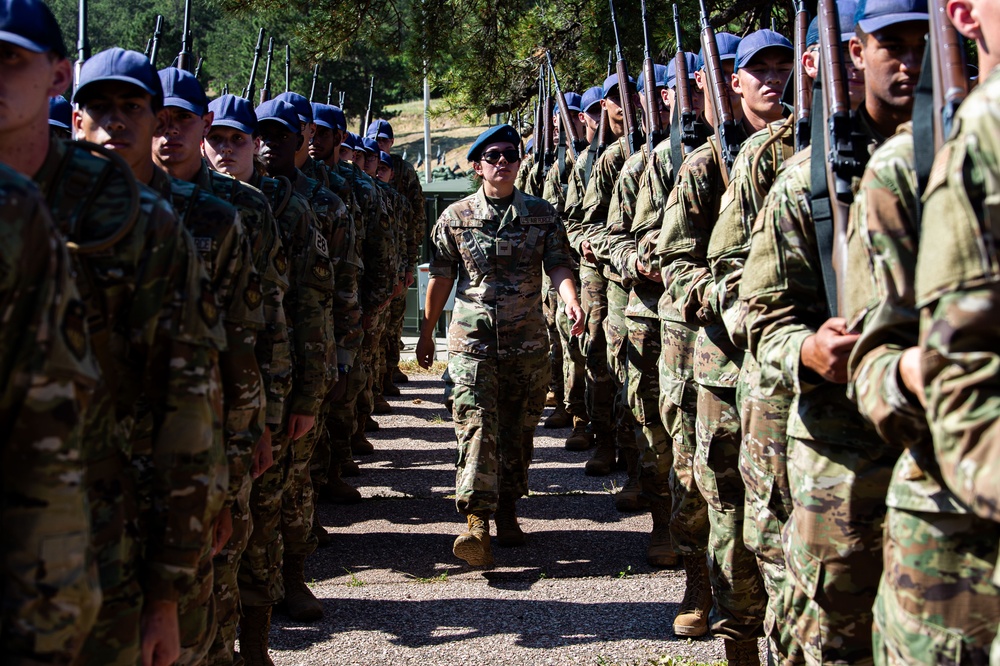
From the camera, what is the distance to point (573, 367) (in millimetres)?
9594

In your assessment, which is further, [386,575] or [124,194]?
[386,575]

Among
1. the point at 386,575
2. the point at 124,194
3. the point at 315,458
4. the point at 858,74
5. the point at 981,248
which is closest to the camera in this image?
the point at 981,248

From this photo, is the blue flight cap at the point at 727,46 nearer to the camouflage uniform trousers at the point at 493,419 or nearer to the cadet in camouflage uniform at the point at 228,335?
the camouflage uniform trousers at the point at 493,419

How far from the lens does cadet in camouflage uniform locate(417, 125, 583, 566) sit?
6523 millimetres

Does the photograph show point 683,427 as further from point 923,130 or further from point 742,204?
point 923,130

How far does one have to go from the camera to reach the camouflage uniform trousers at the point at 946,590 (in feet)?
7.98

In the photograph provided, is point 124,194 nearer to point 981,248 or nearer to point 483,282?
point 981,248

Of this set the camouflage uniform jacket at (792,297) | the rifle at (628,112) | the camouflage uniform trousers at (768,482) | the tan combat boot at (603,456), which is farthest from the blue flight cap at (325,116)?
the camouflage uniform jacket at (792,297)

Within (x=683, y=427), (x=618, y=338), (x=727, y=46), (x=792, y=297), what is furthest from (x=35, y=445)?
(x=618, y=338)

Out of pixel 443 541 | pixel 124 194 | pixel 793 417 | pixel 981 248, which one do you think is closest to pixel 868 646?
pixel 793 417

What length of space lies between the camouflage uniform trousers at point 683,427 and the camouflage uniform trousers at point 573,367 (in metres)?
3.69

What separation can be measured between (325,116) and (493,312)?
104 inches

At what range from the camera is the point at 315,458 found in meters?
6.92

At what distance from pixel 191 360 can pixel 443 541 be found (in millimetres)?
4569
